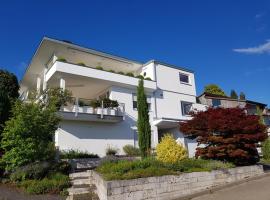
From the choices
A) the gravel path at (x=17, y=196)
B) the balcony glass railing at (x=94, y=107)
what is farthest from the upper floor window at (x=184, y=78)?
the gravel path at (x=17, y=196)

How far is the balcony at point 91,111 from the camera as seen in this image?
18656 mm

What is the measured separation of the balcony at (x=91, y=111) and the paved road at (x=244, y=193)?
1089 cm

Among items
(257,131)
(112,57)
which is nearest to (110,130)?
(112,57)

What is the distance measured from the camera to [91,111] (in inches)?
781

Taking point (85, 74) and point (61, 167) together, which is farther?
point (85, 74)

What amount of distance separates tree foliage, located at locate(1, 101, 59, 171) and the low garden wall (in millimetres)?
2984

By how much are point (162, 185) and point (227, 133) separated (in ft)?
21.9

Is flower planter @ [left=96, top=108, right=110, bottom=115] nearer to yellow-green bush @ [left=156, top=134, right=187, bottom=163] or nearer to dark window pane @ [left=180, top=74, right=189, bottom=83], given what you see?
yellow-green bush @ [left=156, top=134, right=187, bottom=163]

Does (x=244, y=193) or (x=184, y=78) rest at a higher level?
(x=184, y=78)

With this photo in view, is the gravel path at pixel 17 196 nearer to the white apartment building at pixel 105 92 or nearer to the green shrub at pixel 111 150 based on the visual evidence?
the white apartment building at pixel 105 92

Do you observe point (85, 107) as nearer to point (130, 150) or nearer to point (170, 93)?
point (130, 150)

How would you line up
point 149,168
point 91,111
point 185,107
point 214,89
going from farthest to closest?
point 214,89 < point 185,107 < point 91,111 < point 149,168

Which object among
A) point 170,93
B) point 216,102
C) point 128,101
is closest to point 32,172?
point 128,101

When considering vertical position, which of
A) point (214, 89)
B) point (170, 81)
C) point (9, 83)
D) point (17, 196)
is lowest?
point (17, 196)
